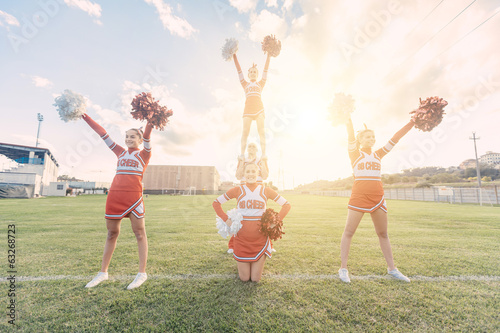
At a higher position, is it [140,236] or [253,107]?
[253,107]

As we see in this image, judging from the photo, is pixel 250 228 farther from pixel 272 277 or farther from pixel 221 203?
pixel 272 277

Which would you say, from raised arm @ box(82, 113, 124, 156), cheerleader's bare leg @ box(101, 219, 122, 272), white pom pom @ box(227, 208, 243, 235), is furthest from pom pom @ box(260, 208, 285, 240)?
raised arm @ box(82, 113, 124, 156)

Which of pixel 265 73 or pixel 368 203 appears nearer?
pixel 368 203

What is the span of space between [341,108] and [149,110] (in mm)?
3046

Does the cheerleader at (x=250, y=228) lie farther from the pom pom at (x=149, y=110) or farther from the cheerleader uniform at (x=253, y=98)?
the pom pom at (x=149, y=110)

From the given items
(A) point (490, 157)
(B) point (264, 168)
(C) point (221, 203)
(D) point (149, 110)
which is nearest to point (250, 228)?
(C) point (221, 203)

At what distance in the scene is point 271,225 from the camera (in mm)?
3027

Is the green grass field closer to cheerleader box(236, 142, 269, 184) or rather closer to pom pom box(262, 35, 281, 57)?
cheerleader box(236, 142, 269, 184)

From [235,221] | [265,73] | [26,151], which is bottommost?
[235,221]

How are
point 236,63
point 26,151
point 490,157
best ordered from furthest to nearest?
point 490,157, point 26,151, point 236,63

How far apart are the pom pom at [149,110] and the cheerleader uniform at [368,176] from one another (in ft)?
10.1

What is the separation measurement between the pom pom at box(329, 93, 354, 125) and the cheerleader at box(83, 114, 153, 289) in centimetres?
297

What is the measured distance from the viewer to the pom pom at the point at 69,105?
326 centimetres

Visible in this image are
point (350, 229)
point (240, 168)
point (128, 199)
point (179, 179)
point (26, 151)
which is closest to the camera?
point (128, 199)
